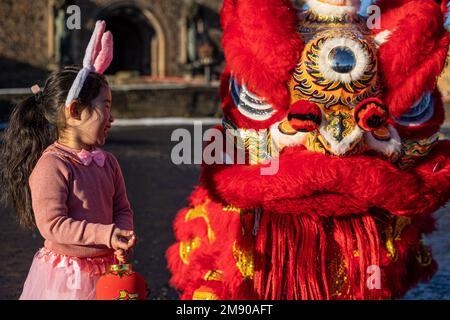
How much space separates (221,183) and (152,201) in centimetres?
484

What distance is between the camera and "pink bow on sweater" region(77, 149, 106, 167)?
289 centimetres

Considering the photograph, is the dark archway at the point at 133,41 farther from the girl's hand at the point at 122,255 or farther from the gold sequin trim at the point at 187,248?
the girl's hand at the point at 122,255

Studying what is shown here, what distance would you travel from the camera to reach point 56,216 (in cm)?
273

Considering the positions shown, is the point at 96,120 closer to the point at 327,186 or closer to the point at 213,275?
the point at 327,186

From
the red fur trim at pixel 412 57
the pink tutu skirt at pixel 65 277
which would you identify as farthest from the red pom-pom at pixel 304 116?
the pink tutu skirt at pixel 65 277

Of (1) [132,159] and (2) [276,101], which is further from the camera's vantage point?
(1) [132,159]

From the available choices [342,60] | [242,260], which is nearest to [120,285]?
[242,260]

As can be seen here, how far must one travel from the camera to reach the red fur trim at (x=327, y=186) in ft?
12.5

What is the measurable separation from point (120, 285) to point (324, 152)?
1.55 m

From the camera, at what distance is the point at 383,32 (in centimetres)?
414

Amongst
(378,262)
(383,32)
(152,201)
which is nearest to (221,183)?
(378,262)

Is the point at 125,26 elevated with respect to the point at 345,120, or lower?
elevated
